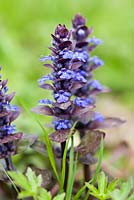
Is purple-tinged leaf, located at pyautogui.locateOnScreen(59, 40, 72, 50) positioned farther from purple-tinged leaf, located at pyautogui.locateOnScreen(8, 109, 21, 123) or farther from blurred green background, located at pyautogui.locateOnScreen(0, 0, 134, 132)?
blurred green background, located at pyautogui.locateOnScreen(0, 0, 134, 132)

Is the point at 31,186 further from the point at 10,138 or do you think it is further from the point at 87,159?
the point at 87,159

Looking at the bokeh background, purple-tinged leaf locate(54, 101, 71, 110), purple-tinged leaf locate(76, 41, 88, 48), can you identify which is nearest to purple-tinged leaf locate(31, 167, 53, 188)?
purple-tinged leaf locate(54, 101, 71, 110)

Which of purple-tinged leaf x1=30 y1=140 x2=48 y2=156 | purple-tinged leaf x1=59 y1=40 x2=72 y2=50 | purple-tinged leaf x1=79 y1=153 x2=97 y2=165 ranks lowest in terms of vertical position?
purple-tinged leaf x1=79 y1=153 x2=97 y2=165

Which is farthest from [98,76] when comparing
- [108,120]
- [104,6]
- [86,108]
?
[86,108]

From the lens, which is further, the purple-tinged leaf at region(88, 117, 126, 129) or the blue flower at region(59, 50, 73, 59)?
the purple-tinged leaf at region(88, 117, 126, 129)

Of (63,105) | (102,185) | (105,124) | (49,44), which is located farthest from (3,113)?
(49,44)

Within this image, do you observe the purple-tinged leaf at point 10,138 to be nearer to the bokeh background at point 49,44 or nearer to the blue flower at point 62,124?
the blue flower at point 62,124
